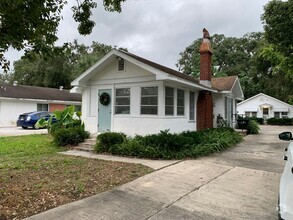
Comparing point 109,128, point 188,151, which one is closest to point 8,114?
point 109,128

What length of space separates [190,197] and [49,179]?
339 cm

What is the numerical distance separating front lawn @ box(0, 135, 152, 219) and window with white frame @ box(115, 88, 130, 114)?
11.3 feet

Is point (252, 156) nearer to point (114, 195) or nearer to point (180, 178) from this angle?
point (180, 178)

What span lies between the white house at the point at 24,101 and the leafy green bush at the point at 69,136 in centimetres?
1294

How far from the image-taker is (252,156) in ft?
31.6

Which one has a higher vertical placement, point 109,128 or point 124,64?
point 124,64

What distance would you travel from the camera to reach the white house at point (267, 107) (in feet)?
120

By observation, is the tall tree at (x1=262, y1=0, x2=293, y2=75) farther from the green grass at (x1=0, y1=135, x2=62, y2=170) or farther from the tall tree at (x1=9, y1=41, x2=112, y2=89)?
the tall tree at (x1=9, y1=41, x2=112, y2=89)

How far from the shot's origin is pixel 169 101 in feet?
36.6

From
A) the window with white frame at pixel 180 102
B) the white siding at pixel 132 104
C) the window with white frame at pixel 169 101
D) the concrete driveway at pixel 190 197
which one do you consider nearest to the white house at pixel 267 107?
the white siding at pixel 132 104

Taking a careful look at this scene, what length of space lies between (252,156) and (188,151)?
2502 millimetres

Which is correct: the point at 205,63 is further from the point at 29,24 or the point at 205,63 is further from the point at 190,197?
the point at 29,24

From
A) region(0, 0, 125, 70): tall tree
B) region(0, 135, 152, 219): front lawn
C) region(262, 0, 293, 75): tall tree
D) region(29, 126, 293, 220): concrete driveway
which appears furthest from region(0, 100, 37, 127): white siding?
region(262, 0, 293, 75): tall tree

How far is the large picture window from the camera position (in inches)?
424
